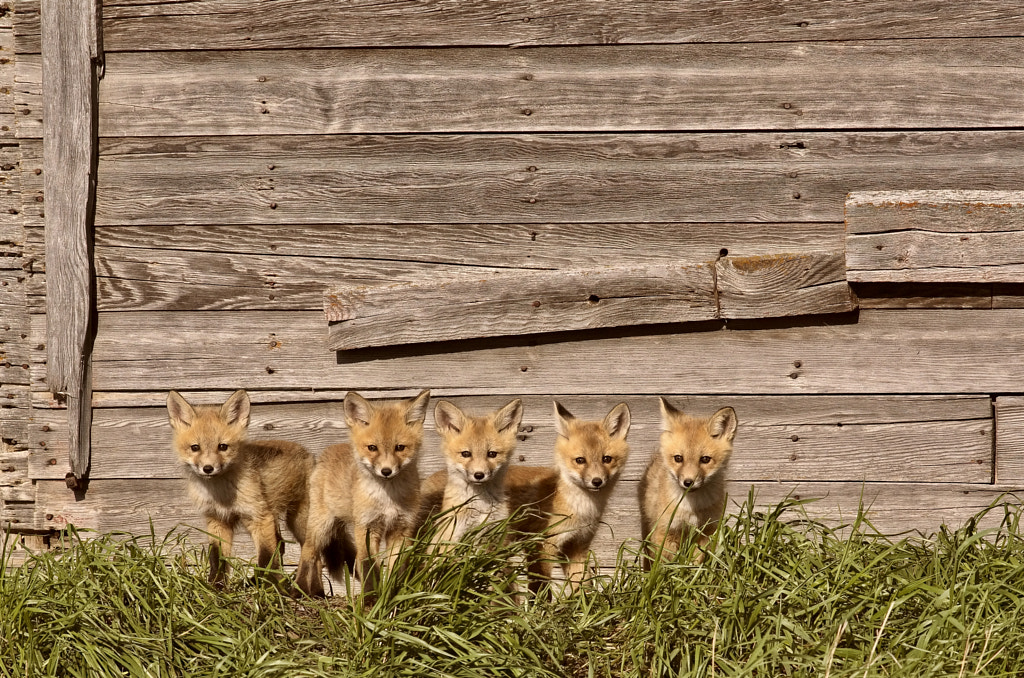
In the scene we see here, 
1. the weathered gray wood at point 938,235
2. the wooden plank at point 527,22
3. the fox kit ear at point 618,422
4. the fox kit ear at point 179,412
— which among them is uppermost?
the wooden plank at point 527,22

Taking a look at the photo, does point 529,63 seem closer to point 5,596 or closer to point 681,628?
point 681,628

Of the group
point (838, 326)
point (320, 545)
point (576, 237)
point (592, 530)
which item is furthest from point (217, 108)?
point (838, 326)

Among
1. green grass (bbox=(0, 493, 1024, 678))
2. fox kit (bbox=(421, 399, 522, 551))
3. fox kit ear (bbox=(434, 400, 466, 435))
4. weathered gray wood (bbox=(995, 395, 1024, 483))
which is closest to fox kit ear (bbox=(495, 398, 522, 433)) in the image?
fox kit (bbox=(421, 399, 522, 551))

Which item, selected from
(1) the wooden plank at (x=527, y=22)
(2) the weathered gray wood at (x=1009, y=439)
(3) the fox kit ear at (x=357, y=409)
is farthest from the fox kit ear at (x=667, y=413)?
(1) the wooden plank at (x=527, y=22)

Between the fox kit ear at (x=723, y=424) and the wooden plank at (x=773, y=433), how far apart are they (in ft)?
1.78

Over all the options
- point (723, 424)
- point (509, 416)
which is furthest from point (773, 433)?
point (509, 416)

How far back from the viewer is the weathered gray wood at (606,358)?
18.8 feet

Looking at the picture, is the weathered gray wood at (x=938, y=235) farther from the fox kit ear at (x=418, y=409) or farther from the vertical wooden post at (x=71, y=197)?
the vertical wooden post at (x=71, y=197)

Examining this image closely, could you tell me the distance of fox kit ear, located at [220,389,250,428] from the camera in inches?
209

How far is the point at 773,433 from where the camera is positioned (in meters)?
5.87

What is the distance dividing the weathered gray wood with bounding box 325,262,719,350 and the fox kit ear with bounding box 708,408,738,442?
Answer: 0.72 m

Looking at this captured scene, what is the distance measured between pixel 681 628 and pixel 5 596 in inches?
126

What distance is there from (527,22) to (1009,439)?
12.5ft

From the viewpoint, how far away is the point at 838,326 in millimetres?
5781
